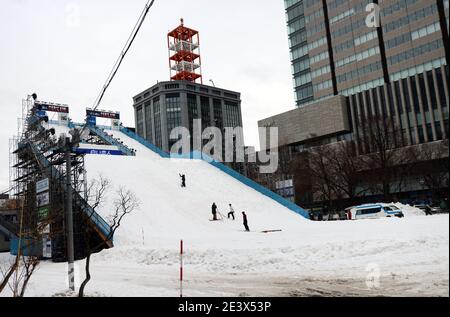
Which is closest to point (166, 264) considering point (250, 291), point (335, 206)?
point (250, 291)

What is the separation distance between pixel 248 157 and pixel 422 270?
87.9 meters

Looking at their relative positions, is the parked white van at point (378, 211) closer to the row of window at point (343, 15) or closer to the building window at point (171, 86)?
the row of window at point (343, 15)

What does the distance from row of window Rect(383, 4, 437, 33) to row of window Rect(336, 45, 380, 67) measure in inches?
182

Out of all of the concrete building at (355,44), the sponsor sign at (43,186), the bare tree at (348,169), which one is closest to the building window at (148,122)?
the concrete building at (355,44)

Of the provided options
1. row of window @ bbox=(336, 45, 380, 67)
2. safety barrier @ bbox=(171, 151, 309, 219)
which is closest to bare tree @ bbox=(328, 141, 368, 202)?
safety barrier @ bbox=(171, 151, 309, 219)

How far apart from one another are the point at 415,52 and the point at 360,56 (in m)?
13.8

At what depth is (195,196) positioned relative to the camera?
40.0 m

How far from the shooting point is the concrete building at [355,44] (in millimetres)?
77250

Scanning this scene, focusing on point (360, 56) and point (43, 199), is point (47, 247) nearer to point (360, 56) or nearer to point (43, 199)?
point (43, 199)

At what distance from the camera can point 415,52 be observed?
258ft

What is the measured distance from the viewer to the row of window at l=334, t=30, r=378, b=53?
88.5 metres

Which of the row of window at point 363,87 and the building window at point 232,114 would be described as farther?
the building window at point 232,114

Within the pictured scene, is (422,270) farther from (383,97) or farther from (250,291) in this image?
(383,97)

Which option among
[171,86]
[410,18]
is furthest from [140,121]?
[410,18]
